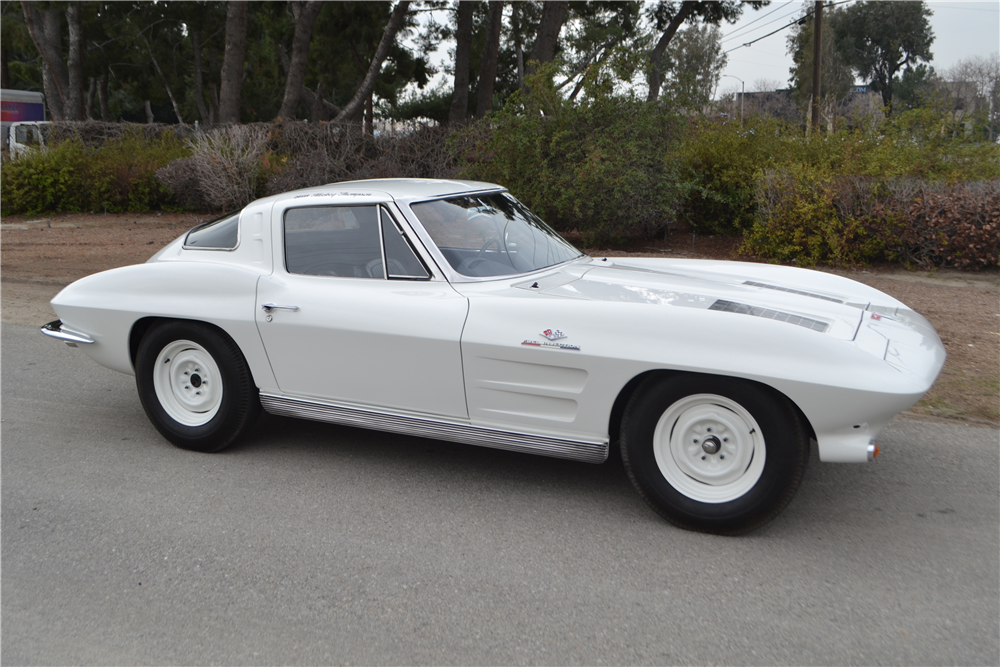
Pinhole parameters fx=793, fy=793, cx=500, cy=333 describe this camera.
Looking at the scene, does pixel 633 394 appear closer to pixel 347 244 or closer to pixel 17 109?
pixel 347 244

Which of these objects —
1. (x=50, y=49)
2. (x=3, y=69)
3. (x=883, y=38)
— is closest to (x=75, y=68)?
(x=50, y=49)

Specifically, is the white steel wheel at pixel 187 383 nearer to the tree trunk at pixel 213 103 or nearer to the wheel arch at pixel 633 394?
the wheel arch at pixel 633 394

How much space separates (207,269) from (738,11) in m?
24.0

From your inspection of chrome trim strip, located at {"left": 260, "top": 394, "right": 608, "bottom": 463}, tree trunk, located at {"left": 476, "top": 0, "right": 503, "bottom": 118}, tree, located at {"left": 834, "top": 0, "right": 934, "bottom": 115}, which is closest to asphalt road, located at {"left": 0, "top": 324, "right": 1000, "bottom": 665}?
chrome trim strip, located at {"left": 260, "top": 394, "right": 608, "bottom": 463}

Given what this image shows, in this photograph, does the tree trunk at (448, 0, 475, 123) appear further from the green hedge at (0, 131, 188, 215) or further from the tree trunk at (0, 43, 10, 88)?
the tree trunk at (0, 43, 10, 88)

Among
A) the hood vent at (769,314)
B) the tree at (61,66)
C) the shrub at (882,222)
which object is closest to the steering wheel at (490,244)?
the hood vent at (769,314)

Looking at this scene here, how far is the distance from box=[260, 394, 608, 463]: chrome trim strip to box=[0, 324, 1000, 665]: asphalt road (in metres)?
0.29

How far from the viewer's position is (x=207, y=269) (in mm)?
4488

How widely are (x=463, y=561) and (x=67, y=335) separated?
3.13 meters

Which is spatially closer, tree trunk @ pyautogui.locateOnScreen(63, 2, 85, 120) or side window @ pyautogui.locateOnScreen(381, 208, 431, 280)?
side window @ pyautogui.locateOnScreen(381, 208, 431, 280)

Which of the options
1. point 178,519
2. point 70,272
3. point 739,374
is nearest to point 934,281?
point 739,374

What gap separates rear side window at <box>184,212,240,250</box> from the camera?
4609 millimetres

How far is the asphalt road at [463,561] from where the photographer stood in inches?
108

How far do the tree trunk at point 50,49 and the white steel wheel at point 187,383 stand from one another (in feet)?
79.1
